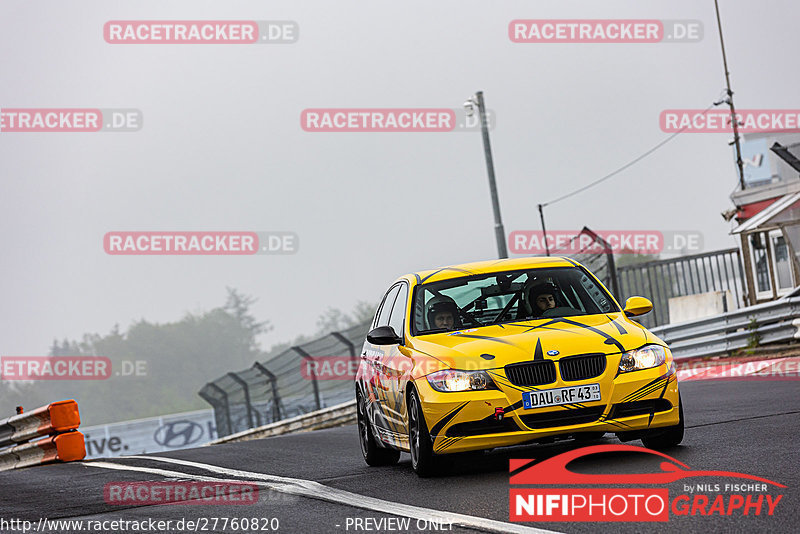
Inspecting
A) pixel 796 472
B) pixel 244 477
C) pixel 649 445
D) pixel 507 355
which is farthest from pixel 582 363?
pixel 244 477

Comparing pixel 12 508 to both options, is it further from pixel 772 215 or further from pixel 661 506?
pixel 772 215

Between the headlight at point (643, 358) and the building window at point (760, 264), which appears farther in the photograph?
the building window at point (760, 264)

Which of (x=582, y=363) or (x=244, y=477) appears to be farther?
(x=244, y=477)

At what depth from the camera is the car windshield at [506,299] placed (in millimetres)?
Result: 8961

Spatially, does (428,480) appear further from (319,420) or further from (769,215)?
(769,215)

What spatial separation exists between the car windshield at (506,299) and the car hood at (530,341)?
297 millimetres

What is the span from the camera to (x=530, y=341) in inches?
316

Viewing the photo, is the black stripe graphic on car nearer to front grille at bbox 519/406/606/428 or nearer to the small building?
front grille at bbox 519/406/606/428

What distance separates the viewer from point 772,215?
25.8 metres

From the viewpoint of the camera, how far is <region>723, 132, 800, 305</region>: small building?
2620 cm

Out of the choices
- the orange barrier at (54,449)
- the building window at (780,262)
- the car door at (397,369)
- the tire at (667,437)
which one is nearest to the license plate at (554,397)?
the tire at (667,437)

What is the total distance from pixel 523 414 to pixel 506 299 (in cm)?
200

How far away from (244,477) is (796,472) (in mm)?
4752

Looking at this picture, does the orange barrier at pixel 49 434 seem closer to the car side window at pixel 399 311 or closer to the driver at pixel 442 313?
the car side window at pixel 399 311
